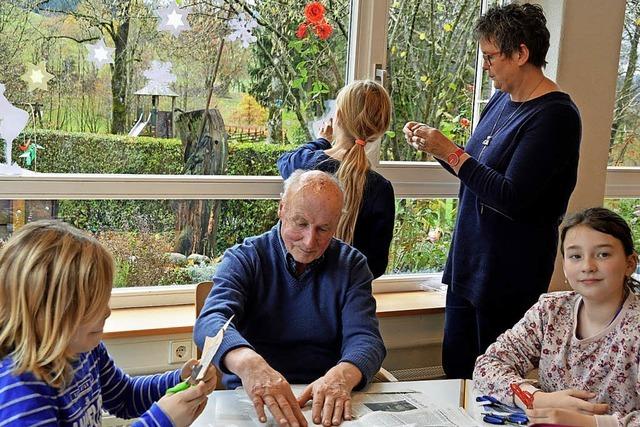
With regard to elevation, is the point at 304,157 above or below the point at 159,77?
below

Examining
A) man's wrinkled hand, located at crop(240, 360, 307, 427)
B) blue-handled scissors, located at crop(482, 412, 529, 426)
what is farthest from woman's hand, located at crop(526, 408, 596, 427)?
man's wrinkled hand, located at crop(240, 360, 307, 427)

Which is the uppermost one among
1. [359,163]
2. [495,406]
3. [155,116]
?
[155,116]

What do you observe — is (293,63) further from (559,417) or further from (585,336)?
(559,417)

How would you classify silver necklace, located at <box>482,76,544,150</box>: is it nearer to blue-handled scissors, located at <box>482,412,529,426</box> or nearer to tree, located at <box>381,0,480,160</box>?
tree, located at <box>381,0,480,160</box>

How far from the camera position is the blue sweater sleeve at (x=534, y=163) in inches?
90.4

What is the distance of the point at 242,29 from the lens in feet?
9.16

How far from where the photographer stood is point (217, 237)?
2879mm

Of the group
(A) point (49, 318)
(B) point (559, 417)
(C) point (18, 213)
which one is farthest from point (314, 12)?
(A) point (49, 318)

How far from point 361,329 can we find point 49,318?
886mm

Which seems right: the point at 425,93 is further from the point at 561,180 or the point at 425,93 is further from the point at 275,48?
the point at 561,180

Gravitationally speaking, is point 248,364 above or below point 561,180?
below

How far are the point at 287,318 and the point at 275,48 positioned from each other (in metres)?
1.32

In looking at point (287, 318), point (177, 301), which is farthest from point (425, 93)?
point (287, 318)

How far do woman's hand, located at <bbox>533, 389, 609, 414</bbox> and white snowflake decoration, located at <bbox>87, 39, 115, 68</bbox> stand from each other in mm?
1807
